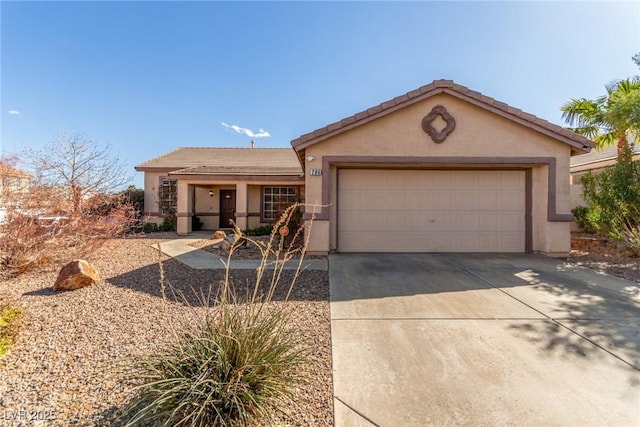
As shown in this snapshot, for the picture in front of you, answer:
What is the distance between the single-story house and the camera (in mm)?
8352

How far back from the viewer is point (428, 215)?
908 centimetres

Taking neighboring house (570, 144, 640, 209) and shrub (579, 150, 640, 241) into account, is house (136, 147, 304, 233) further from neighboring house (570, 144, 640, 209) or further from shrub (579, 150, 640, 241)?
neighboring house (570, 144, 640, 209)

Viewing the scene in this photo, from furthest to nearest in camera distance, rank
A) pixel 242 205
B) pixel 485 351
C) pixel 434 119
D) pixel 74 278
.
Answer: pixel 242 205 < pixel 434 119 < pixel 74 278 < pixel 485 351

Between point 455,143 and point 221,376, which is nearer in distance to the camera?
point 221,376

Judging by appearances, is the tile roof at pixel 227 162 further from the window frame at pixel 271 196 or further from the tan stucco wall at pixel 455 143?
the tan stucco wall at pixel 455 143

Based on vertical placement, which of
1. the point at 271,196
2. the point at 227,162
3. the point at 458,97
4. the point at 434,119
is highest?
the point at 458,97

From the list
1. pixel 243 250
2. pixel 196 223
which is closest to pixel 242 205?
pixel 196 223

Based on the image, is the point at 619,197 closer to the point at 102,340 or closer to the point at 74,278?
the point at 102,340

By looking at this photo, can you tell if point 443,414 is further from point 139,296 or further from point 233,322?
point 139,296

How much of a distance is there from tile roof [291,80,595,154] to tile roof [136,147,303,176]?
6345 millimetres

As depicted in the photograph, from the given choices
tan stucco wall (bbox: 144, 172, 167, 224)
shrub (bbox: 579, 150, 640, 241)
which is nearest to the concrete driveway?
shrub (bbox: 579, 150, 640, 241)

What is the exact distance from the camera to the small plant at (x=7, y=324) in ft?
11.0

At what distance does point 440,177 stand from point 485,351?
668cm

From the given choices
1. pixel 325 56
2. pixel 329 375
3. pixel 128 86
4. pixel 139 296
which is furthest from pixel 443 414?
pixel 128 86
